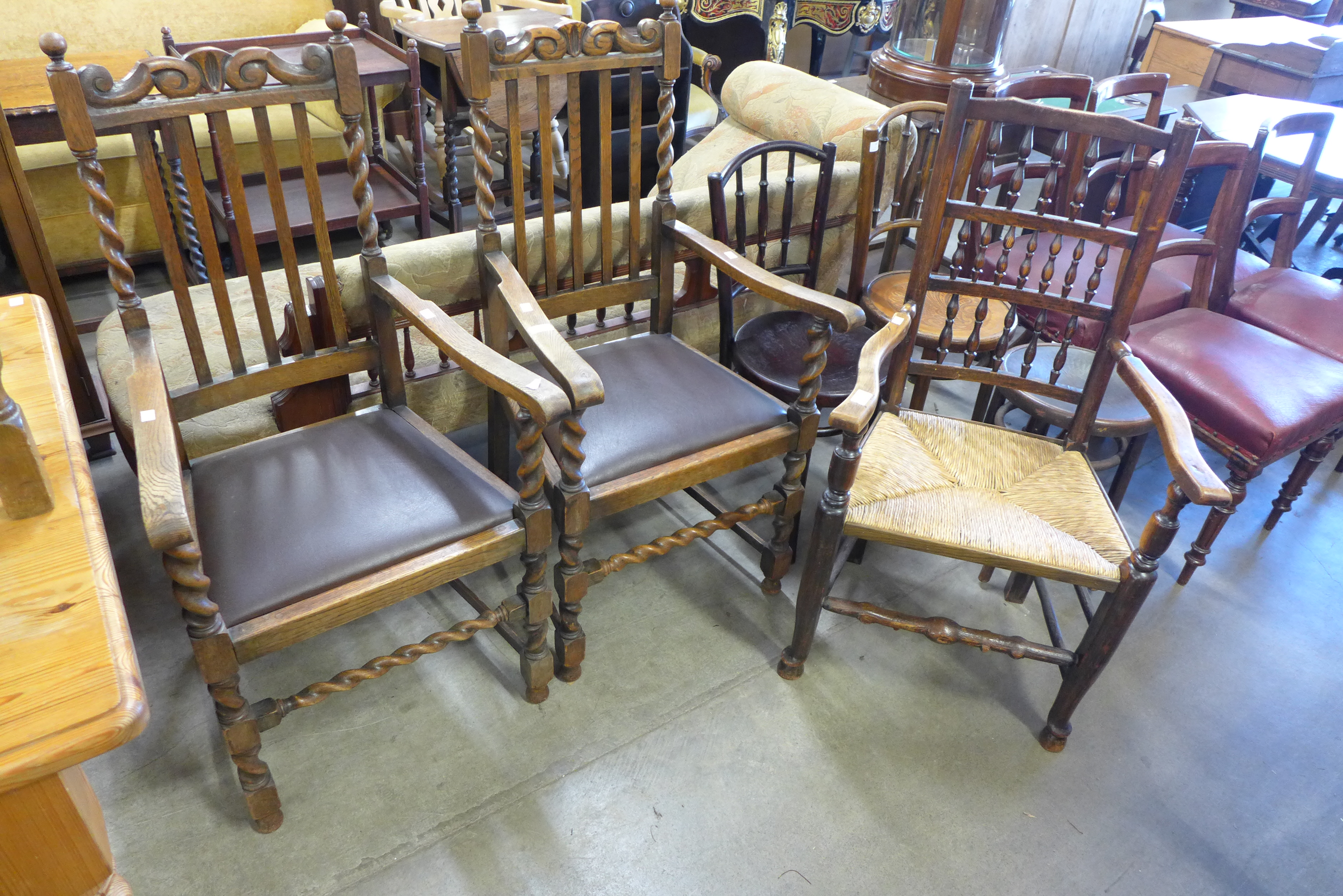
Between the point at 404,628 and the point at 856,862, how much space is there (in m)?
1.01

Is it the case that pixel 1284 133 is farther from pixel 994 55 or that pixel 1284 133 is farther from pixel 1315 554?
pixel 994 55

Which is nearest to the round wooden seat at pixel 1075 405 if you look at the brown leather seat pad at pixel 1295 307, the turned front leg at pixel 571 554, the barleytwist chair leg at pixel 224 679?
the brown leather seat pad at pixel 1295 307

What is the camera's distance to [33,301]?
1258 millimetres

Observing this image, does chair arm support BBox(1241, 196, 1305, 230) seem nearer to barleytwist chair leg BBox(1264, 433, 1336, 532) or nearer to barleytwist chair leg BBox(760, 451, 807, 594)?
barleytwist chair leg BBox(1264, 433, 1336, 532)

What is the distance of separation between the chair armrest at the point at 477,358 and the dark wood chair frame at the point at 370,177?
1.35m

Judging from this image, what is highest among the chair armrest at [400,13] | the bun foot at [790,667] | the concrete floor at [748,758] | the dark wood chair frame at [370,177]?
the chair armrest at [400,13]

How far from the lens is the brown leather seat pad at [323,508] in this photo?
1262 mm

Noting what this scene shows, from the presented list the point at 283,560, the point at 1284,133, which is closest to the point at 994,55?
the point at 1284,133

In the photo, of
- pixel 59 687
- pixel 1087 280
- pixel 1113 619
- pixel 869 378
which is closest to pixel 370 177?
pixel 869 378

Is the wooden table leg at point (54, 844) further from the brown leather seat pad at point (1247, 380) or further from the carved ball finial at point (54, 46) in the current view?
the brown leather seat pad at point (1247, 380)

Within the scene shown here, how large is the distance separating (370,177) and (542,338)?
6.02ft

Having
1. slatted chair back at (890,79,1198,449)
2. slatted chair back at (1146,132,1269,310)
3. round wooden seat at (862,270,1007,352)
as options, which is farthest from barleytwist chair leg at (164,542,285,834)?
slatted chair back at (1146,132,1269,310)

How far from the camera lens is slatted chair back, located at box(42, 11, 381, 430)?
1221 mm

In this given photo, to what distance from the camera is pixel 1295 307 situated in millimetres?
2279
